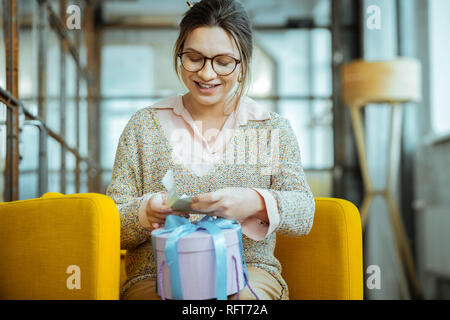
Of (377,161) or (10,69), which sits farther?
(377,161)

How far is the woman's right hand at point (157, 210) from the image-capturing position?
1.00m

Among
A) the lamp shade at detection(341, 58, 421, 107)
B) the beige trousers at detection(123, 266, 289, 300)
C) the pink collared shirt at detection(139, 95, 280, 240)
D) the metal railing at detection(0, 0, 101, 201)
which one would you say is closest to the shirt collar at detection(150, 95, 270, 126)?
the pink collared shirt at detection(139, 95, 280, 240)

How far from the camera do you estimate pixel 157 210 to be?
1.00m

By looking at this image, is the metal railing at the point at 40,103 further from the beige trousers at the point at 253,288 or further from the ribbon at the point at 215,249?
the ribbon at the point at 215,249

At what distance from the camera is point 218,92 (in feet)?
3.90

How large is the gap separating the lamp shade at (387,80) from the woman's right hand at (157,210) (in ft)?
8.22

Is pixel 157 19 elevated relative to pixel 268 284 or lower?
elevated

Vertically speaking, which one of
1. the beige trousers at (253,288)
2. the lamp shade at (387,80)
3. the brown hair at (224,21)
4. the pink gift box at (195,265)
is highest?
the lamp shade at (387,80)

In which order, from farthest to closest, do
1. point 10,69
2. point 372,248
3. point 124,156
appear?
point 372,248 → point 10,69 → point 124,156

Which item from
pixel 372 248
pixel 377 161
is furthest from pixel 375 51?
pixel 372 248

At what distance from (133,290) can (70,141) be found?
2171mm

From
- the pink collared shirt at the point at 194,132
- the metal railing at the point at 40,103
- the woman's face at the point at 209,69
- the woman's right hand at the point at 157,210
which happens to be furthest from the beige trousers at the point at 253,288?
the metal railing at the point at 40,103
